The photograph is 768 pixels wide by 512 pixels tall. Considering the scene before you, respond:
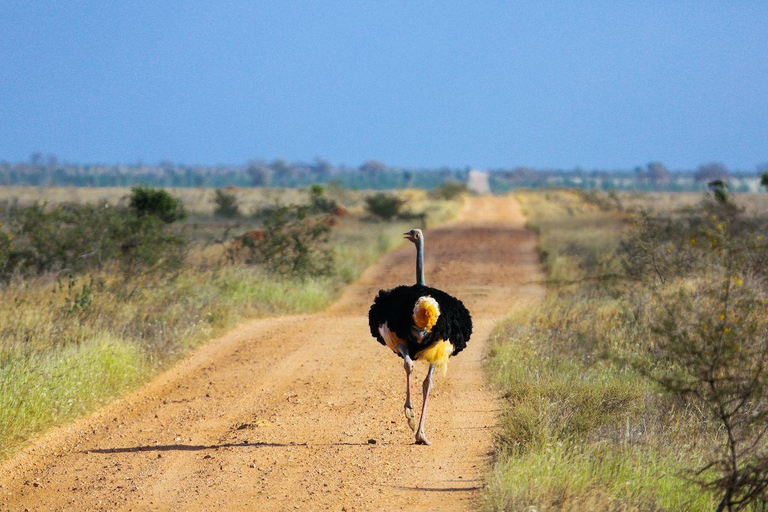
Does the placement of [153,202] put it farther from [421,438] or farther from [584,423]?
[584,423]

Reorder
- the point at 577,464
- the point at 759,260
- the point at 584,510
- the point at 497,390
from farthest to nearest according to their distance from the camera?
the point at 759,260 < the point at 497,390 < the point at 577,464 < the point at 584,510

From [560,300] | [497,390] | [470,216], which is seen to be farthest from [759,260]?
[470,216]

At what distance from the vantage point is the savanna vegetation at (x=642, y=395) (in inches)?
230

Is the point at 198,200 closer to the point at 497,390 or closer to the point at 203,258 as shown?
the point at 203,258

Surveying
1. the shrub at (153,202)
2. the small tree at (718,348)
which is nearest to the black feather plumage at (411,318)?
the small tree at (718,348)

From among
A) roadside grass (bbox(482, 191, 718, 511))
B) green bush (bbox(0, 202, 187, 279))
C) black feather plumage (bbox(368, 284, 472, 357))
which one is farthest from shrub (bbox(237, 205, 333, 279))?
black feather plumage (bbox(368, 284, 472, 357))

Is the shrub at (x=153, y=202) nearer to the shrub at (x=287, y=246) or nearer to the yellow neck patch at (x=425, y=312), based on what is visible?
the shrub at (x=287, y=246)

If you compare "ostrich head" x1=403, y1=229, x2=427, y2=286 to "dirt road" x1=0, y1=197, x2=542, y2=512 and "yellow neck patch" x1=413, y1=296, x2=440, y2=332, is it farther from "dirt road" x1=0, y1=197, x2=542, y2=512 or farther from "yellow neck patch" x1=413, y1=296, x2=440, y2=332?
"dirt road" x1=0, y1=197, x2=542, y2=512

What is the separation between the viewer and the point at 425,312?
7.32 metres

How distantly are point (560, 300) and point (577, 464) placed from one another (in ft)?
29.6

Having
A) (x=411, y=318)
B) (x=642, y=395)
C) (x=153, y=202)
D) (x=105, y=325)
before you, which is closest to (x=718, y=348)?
(x=411, y=318)

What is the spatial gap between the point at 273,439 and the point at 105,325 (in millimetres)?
4330

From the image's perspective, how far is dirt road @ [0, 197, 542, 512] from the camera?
6.49 meters

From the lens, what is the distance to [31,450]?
7574 millimetres
